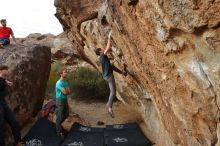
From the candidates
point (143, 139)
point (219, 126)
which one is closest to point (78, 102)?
point (143, 139)

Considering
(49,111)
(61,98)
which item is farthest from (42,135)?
(49,111)

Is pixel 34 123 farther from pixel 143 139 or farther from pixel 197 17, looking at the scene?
pixel 197 17

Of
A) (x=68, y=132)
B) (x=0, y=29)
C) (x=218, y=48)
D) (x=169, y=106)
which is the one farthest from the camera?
(x=0, y=29)

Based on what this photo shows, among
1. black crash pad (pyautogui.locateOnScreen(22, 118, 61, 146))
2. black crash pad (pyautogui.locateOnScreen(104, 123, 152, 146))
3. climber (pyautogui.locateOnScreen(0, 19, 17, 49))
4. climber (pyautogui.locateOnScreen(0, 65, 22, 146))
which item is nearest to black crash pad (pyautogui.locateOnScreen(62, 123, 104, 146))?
black crash pad (pyautogui.locateOnScreen(104, 123, 152, 146))

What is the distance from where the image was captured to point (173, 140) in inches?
394

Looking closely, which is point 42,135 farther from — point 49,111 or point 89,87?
point 89,87

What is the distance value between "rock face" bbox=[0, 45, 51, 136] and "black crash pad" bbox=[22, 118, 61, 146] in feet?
2.38

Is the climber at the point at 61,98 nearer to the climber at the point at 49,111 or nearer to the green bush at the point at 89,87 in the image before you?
the climber at the point at 49,111

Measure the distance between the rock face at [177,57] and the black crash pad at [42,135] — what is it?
11.2 ft

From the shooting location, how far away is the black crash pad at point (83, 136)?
12.5 m

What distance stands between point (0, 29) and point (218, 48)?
10317mm

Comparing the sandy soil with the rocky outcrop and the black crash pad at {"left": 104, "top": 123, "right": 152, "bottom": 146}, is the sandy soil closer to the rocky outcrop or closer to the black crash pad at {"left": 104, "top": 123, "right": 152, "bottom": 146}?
the black crash pad at {"left": 104, "top": 123, "right": 152, "bottom": 146}

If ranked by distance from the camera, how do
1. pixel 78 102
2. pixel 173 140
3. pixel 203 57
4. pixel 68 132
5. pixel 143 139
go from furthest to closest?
pixel 78 102 < pixel 68 132 < pixel 143 139 < pixel 173 140 < pixel 203 57

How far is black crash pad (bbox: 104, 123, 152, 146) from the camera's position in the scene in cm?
1247
